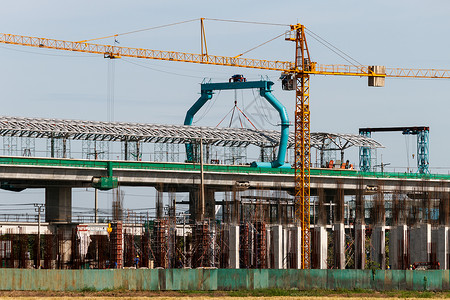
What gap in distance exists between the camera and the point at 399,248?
272ft

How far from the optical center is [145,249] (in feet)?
267

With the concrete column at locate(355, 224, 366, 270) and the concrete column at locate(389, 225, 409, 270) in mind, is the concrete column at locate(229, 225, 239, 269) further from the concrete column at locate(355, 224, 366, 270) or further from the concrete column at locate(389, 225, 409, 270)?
the concrete column at locate(389, 225, 409, 270)

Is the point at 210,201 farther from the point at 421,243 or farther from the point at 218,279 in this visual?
the point at 218,279

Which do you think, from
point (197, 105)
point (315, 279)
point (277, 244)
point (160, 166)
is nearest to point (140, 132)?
point (160, 166)

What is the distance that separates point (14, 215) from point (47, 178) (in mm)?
6334

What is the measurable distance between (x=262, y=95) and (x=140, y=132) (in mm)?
22508

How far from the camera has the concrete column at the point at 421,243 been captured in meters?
83.2

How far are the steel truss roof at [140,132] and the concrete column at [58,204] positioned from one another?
648 cm

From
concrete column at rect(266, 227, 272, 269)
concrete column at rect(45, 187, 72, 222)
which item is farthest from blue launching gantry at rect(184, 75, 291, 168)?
concrete column at rect(266, 227, 272, 269)

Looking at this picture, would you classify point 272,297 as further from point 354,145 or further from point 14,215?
point 354,145

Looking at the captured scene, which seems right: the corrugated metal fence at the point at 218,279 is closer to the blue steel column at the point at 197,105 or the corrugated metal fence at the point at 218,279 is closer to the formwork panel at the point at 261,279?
the formwork panel at the point at 261,279

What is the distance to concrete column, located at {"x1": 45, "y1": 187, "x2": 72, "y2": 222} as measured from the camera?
102 m

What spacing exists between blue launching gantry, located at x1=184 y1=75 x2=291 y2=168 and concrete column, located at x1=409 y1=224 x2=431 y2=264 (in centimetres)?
3647

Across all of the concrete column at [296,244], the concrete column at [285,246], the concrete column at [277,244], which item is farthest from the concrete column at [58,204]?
the concrete column at [296,244]
